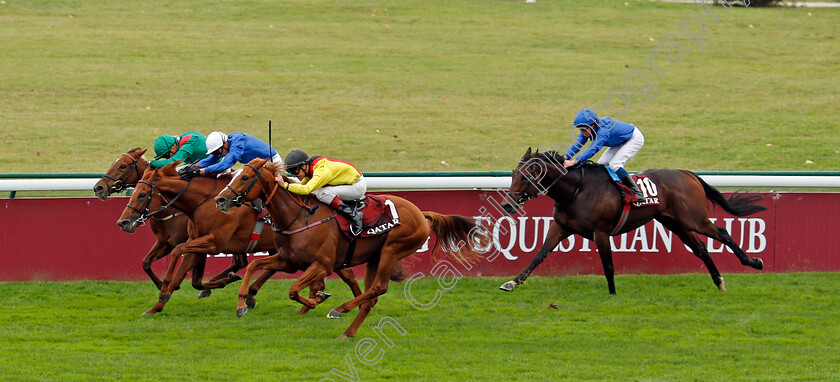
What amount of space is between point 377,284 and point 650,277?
3.73 m

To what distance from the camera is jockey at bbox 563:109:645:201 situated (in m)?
10.1

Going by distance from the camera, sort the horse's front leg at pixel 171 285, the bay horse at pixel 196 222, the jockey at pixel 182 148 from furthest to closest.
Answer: the jockey at pixel 182 148 → the horse's front leg at pixel 171 285 → the bay horse at pixel 196 222

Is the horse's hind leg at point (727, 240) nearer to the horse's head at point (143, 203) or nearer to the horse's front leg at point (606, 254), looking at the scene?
the horse's front leg at point (606, 254)

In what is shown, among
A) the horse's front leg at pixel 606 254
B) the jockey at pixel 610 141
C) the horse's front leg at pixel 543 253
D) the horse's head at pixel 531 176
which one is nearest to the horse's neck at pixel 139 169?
the horse's head at pixel 531 176

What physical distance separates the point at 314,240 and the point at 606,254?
3.21 meters

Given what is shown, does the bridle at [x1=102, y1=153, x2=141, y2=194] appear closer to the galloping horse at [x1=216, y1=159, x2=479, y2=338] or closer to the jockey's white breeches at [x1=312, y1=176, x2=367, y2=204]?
the galloping horse at [x1=216, y1=159, x2=479, y2=338]

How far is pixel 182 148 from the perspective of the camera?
388 inches

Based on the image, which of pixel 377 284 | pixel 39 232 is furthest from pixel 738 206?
pixel 39 232

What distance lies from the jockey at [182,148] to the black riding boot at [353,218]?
2155 mm

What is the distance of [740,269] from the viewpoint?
11164mm

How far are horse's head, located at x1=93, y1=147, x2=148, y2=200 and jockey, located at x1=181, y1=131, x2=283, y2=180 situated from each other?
526 mm

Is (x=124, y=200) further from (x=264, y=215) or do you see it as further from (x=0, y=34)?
(x=0, y=34)

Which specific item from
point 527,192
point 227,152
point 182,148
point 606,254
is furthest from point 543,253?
point 182,148

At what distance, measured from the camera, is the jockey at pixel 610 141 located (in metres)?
10.1
